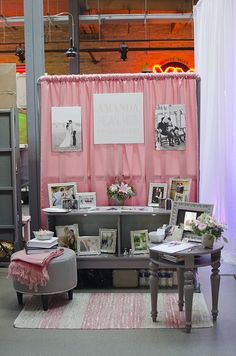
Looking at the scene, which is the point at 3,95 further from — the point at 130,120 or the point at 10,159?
the point at 130,120

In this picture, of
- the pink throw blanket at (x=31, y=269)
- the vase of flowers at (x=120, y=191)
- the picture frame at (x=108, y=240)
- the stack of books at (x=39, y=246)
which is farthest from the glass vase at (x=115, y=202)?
the pink throw blanket at (x=31, y=269)

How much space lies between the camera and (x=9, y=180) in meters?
Answer: 5.59

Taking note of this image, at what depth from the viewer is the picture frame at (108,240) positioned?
16.4 feet

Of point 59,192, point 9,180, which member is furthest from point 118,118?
point 9,180

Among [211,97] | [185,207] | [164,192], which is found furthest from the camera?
[211,97]

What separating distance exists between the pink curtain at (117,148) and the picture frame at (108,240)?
1.06ft

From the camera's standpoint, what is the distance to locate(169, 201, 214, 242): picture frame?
4078 millimetres

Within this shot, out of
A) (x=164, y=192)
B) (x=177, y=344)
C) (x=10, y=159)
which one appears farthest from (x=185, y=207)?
(x=10, y=159)

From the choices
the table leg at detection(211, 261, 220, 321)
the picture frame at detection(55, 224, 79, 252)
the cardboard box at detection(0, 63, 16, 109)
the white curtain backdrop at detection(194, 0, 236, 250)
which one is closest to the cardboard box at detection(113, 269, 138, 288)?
the picture frame at detection(55, 224, 79, 252)

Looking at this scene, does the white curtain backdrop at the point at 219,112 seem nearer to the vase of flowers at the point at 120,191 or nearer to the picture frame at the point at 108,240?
the vase of flowers at the point at 120,191

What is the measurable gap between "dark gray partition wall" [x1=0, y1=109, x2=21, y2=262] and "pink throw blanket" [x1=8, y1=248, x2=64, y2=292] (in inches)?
51.1

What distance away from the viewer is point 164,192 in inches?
197

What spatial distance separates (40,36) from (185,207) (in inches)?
103

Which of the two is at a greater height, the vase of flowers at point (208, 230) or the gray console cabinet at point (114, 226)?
the vase of flowers at point (208, 230)
